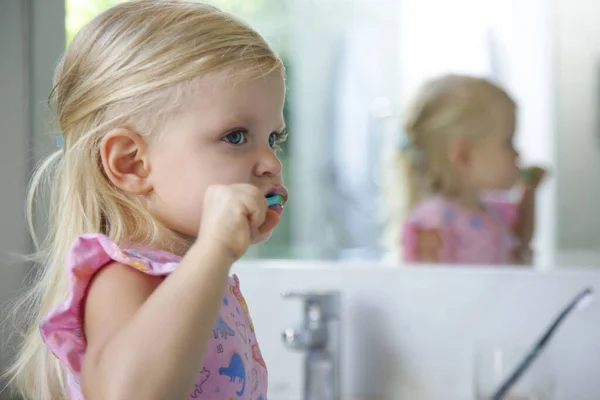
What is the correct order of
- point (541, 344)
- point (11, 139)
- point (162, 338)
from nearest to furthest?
point (162, 338) → point (11, 139) → point (541, 344)

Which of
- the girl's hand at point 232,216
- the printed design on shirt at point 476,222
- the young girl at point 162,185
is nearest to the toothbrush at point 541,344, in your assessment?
the printed design on shirt at point 476,222

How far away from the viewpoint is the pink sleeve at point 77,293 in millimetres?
554

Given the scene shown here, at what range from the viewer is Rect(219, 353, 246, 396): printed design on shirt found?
59 centimetres

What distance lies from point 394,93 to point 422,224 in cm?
20

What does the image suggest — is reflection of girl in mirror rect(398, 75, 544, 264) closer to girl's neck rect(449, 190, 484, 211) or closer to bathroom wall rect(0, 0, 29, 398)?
girl's neck rect(449, 190, 484, 211)

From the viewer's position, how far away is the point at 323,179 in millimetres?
1209

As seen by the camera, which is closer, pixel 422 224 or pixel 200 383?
pixel 200 383

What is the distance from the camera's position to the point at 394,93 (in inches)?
45.5

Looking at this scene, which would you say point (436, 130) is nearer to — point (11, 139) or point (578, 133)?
point (578, 133)

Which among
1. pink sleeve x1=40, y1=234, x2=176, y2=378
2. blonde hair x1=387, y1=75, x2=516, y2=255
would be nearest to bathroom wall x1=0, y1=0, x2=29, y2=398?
pink sleeve x1=40, y1=234, x2=176, y2=378

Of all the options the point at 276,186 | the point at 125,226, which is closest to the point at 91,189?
the point at 125,226

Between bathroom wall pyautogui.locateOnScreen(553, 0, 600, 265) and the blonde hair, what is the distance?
0.09m

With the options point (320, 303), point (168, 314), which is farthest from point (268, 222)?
point (320, 303)

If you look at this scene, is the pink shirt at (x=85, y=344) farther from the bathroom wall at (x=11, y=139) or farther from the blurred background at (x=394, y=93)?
the blurred background at (x=394, y=93)
